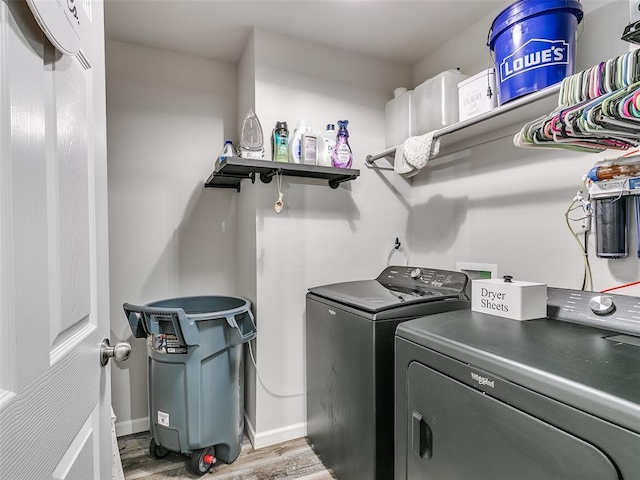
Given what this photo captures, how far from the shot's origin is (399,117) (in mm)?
2189

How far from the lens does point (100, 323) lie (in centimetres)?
85

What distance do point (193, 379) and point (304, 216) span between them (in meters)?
1.08

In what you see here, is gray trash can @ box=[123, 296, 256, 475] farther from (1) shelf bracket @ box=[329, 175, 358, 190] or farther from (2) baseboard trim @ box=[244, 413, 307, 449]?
(1) shelf bracket @ box=[329, 175, 358, 190]

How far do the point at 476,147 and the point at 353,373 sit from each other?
56.2 inches

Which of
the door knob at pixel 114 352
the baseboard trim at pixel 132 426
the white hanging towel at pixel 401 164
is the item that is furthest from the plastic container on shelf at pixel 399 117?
the baseboard trim at pixel 132 426

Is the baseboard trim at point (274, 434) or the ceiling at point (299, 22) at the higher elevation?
the ceiling at point (299, 22)

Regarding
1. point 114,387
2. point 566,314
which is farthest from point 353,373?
point 114,387

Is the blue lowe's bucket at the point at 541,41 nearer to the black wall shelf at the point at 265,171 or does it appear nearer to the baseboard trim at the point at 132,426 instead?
the black wall shelf at the point at 265,171

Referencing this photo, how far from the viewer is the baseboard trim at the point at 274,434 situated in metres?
2.00

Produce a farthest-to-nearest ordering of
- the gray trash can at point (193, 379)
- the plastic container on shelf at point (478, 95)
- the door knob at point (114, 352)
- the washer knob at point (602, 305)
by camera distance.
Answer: the gray trash can at point (193, 379), the plastic container on shelf at point (478, 95), the washer knob at point (602, 305), the door knob at point (114, 352)

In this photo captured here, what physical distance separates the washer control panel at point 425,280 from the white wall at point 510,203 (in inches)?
9.9

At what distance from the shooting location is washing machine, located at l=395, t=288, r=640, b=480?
71cm

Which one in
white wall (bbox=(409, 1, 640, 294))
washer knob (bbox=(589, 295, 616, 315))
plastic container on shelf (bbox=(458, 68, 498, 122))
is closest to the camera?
washer knob (bbox=(589, 295, 616, 315))

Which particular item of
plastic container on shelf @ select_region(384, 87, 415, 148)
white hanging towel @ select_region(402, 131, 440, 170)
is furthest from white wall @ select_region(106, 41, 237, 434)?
white hanging towel @ select_region(402, 131, 440, 170)
